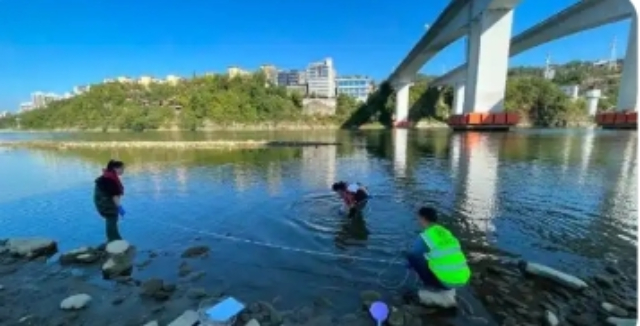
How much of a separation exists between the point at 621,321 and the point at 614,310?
0.53 meters

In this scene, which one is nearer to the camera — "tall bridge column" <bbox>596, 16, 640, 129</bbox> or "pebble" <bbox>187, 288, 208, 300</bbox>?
"pebble" <bbox>187, 288, 208, 300</bbox>

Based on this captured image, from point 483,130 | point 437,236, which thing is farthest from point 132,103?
point 437,236

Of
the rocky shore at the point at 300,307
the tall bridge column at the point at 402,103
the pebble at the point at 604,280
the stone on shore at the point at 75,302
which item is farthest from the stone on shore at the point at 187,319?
the tall bridge column at the point at 402,103

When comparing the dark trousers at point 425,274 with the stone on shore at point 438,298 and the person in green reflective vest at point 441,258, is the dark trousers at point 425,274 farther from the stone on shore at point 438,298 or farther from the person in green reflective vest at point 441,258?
the stone on shore at point 438,298

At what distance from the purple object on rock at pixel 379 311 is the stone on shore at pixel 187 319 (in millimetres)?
2250

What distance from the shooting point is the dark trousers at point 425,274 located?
5.45 m

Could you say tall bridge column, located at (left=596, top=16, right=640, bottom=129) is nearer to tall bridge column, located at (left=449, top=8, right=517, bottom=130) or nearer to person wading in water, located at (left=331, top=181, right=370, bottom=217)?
tall bridge column, located at (left=449, top=8, right=517, bottom=130)

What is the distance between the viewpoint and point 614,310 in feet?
16.5

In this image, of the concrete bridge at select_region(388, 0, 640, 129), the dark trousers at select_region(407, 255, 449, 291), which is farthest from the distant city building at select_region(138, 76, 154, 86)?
the dark trousers at select_region(407, 255, 449, 291)

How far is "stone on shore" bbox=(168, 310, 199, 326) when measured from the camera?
473 cm

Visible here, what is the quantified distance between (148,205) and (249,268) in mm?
6662

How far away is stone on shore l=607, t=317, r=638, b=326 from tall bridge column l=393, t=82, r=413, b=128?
80.0m

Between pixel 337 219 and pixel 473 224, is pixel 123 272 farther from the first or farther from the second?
pixel 473 224

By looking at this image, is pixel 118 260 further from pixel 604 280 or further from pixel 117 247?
pixel 604 280
